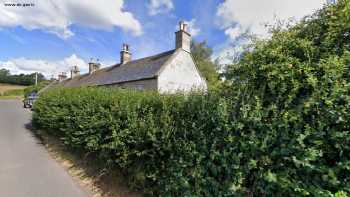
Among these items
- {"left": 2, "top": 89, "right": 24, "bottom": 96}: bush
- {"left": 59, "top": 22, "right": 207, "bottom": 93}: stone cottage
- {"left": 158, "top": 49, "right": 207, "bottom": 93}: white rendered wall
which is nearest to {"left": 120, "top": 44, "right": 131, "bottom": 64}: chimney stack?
{"left": 59, "top": 22, "right": 207, "bottom": 93}: stone cottage

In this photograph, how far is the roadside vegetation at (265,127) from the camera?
2.30m

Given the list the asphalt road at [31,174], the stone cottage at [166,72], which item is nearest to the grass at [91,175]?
the asphalt road at [31,174]

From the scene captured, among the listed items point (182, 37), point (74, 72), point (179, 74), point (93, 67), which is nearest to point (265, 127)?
point (179, 74)

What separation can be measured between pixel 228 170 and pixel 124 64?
944 inches

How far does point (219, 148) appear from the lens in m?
3.06

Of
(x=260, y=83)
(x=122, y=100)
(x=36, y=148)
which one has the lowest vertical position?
(x=36, y=148)

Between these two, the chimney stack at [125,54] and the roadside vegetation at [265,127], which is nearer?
the roadside vegetation at [265,127]

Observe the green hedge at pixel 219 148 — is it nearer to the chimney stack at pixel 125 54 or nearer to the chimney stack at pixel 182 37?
the chimney stack at pixel 182 37

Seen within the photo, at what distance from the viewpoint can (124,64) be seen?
2542cm

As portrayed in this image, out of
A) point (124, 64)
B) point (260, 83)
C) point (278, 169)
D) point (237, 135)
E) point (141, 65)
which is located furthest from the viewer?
point (124, 64)

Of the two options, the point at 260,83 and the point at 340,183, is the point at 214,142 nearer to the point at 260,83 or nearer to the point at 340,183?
the point at 260,83

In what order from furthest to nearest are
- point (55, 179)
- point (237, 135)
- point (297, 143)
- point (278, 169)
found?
point (55, 179), point (237, 135), point (278, 169), point (297, 143)

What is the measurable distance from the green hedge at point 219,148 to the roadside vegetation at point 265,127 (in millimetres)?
11

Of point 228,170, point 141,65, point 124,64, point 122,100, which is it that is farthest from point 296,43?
point 124,64
